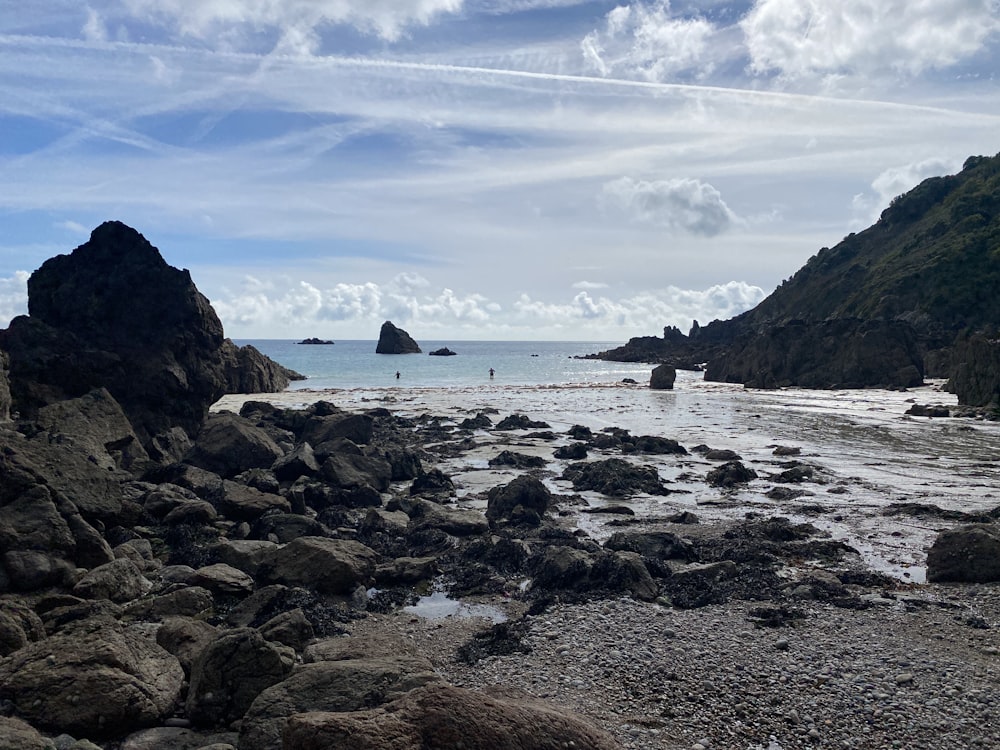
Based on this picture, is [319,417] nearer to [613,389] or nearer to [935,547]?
[935,547]

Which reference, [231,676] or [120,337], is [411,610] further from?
[120,337]

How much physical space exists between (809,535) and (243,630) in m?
15.7

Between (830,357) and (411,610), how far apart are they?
84897mm

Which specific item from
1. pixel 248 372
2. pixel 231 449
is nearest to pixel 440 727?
pixel 231 449

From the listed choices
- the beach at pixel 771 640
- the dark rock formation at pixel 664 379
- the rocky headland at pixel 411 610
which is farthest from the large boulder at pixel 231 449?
the dark rock formation at pixel 664 379

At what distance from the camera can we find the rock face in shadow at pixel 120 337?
2597cm

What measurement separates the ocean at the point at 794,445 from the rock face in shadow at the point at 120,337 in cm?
1220

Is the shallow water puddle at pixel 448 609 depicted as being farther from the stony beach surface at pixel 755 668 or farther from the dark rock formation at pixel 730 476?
the dark rock formation at pixel 730 476

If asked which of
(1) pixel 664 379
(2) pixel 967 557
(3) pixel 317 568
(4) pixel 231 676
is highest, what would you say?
(1) pixel 664 379

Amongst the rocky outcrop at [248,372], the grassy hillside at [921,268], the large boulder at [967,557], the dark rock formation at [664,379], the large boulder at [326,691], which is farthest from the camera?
the grassy hillside at [921,268]

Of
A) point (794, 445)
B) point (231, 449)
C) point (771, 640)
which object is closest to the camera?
point (771, 640)

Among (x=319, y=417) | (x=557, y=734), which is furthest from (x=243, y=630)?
(x=319, y=417)

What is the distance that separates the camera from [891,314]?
112 meters

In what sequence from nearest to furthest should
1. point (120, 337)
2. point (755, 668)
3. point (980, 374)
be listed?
1. point (755, 668)
2. point (120, 337)
3. point (980, 374)
